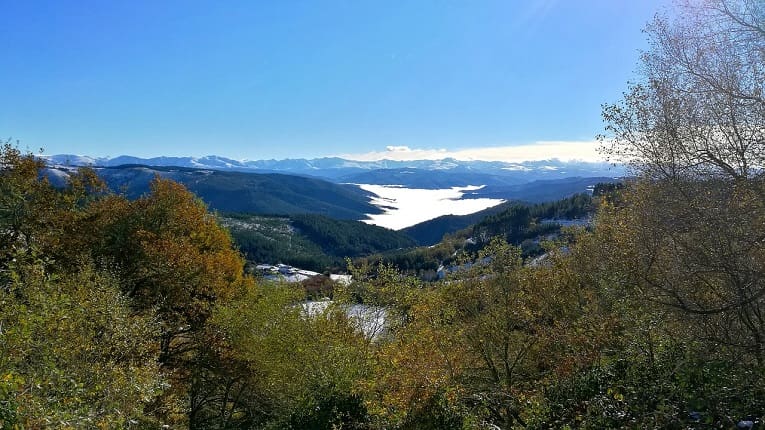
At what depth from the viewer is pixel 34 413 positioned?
1093cm

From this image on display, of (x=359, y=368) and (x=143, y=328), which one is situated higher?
(x=143, y=328)

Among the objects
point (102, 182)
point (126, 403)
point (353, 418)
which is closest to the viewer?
point (126, 403)

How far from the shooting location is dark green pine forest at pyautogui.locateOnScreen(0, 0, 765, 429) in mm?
12805

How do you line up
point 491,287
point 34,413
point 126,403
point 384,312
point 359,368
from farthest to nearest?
point 384,312, point 491,287, point 359,368, point 126,403, point 34,413

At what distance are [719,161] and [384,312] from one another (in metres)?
22.8

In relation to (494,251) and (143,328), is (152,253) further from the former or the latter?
(494,251)

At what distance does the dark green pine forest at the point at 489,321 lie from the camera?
12.8 m

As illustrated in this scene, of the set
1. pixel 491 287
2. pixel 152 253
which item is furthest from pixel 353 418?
pixel 152 253

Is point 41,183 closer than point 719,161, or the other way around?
point 719,161

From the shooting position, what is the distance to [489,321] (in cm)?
2584

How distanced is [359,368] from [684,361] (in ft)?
46.3

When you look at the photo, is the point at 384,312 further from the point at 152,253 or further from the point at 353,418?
the point at 152,253

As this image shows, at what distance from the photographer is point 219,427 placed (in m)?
32.8

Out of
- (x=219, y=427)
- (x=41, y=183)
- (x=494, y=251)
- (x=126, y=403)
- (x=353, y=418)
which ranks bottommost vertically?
(x=219, y=427)
